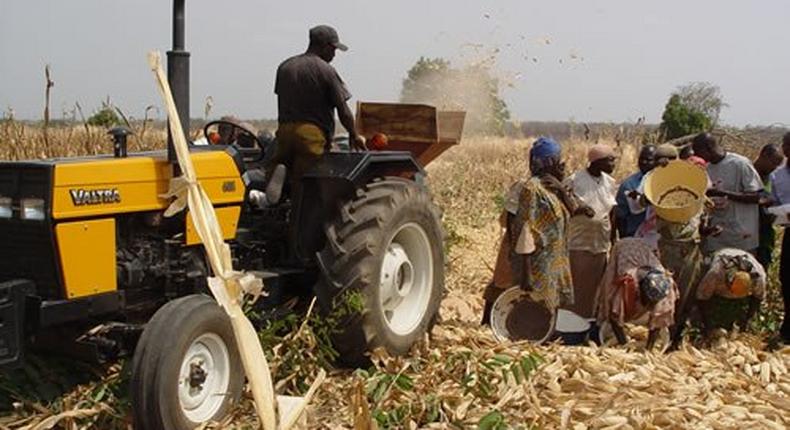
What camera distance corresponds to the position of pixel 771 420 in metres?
4.31

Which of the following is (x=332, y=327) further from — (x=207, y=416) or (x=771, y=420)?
(x=771, y=420)

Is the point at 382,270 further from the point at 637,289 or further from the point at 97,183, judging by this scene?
the point at 637,289

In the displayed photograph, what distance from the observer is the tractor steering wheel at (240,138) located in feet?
17.9

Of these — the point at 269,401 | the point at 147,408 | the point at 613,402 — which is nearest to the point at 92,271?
the point at 147,408

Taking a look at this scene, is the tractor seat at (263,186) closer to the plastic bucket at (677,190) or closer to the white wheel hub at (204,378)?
the white wheel hub at (204,378)

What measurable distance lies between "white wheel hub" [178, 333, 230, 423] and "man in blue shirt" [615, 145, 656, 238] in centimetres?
385

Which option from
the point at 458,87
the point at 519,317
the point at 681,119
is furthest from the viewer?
the point at 681,119

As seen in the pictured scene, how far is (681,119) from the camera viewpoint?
32094mm

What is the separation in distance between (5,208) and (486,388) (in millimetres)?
2478

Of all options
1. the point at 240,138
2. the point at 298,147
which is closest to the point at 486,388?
the point at 298,147

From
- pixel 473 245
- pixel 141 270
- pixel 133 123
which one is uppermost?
pixel 133 123

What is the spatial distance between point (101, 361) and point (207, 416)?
0.58 m

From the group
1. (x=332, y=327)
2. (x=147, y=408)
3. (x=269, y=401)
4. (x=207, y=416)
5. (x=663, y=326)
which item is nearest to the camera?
(x=269, y=401)

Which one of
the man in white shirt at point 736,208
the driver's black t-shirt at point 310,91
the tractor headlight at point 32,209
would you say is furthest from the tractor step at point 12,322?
the man in white shirt at point 736,208
